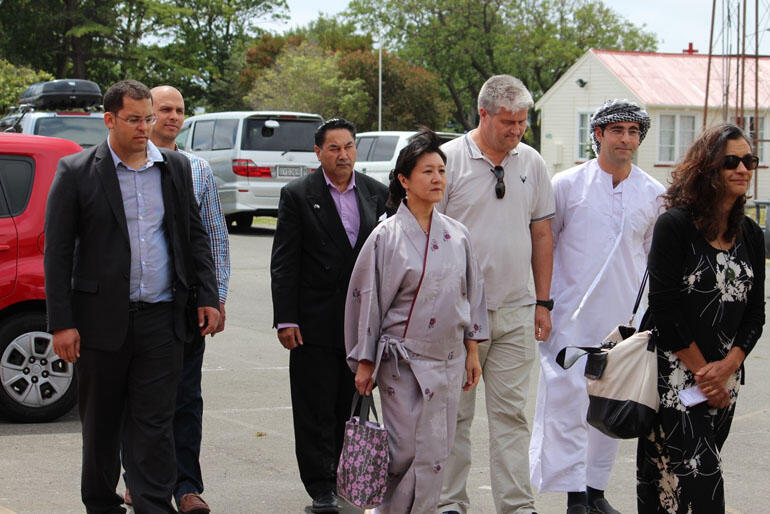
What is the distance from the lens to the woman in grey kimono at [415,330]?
16.1 feet

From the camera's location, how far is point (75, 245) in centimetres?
509

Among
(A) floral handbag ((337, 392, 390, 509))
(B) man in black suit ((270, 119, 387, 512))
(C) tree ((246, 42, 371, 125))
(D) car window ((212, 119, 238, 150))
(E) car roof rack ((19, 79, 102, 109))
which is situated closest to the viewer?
(A) floral handbag ((337, 392, 390, 509))

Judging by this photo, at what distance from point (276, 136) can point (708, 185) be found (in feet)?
54.0

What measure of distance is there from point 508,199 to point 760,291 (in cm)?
156

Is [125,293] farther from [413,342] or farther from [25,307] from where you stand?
[25,307]

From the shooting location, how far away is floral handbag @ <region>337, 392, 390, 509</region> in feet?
15.7

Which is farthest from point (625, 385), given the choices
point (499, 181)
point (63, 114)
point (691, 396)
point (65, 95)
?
point (65, 95)

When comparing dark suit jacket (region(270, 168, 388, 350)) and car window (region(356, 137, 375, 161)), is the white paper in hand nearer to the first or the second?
dark suit jacket (region(270, 168, 388, 350))

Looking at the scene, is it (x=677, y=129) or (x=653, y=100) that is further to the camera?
(x=677, y=129)

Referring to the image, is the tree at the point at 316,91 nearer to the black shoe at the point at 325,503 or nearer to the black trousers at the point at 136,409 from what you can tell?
the black shoe at the point at 325,503

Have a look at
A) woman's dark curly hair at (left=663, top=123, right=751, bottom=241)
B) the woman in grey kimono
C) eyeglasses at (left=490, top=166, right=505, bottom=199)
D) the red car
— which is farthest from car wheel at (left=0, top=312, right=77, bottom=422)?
woman's dark curly hair at (left=663, top=123, right=751, bottom=241)

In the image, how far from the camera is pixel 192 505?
5.71m

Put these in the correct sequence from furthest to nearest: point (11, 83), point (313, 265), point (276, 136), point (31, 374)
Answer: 1. point (11, 83)
2. point (276, 136)
3. point (31, 374)
4. point (313, 265)

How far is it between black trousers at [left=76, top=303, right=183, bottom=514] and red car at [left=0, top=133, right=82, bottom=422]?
264 cm
